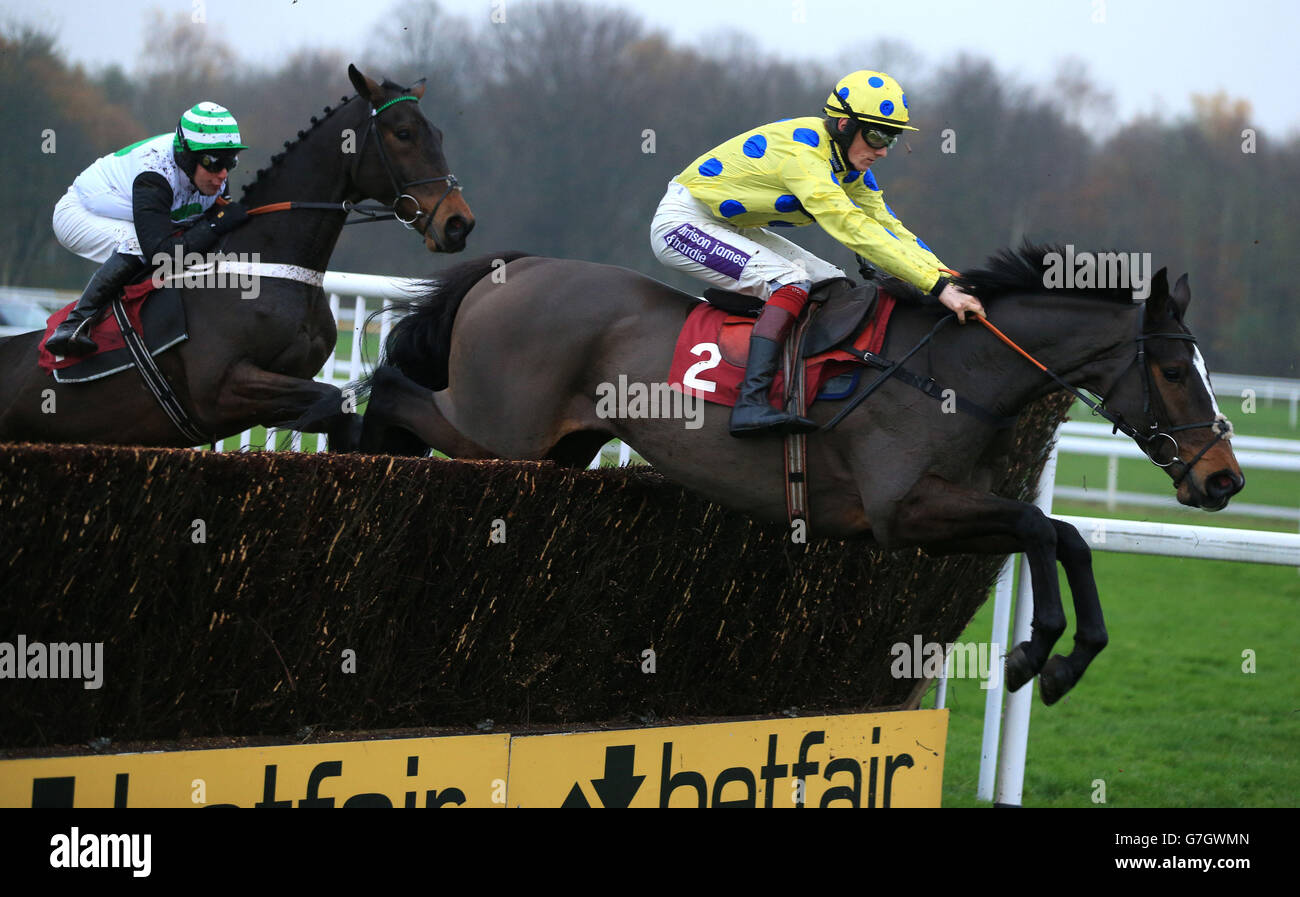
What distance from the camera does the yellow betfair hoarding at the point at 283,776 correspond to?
2955 mm

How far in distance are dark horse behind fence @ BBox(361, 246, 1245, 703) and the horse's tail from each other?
1 cm

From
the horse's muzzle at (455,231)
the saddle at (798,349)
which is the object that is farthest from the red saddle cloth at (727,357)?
the horse's muzzle at (455,231)

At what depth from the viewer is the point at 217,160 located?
470cm

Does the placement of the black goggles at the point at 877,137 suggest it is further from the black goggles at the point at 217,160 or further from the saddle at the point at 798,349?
the black goggles at the point at 217,160

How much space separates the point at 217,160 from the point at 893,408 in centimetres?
250

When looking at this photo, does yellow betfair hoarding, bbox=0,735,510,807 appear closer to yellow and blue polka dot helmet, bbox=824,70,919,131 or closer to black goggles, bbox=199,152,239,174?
yellow and blue polka dot helmet, bbox=824,70,919,131

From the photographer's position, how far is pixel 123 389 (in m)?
4.66

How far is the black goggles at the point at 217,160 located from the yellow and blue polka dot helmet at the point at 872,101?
212 cm

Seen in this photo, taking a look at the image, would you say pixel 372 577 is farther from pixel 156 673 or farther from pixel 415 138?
pixel 415 138

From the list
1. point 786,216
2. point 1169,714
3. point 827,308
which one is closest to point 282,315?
point 786,216

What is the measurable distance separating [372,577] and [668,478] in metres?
1.07

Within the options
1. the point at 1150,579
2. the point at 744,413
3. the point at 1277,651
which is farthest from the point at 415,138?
the point at 1150,579

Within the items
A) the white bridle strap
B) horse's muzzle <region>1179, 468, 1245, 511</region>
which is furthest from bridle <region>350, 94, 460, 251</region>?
horse's muzzle <region>1179, 468, 1245, 511</region>

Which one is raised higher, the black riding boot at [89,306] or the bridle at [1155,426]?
the black riding boot at [89,306]
